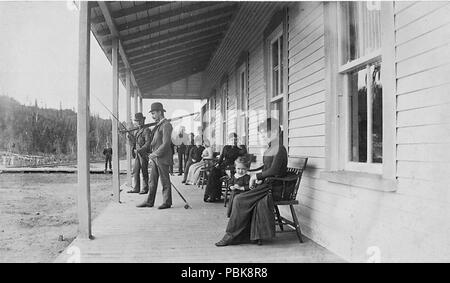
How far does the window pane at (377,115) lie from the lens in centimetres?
286

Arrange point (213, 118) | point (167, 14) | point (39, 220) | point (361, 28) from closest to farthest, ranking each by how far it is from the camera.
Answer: point (361, 28)
point (167, 14)
point (39, 220)
point (213, 118)

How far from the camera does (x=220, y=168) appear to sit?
6.70 metres

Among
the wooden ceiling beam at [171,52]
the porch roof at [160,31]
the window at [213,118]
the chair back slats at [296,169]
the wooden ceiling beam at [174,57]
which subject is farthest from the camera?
the window at [213,118]

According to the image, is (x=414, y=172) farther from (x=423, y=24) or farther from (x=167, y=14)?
(x=167, y=14)

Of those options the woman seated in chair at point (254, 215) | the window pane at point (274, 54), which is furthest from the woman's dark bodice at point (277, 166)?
the window pane at point (274, 54)

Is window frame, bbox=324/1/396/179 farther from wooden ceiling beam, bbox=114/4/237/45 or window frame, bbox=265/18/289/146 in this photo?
wooden ceiling beam, bbox=114/4/237/45

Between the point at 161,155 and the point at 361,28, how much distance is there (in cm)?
347

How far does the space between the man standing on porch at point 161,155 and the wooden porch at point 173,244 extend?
1.71 feet

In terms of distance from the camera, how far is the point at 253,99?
→ 22.6 ft

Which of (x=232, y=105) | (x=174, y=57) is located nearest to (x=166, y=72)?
(x=174, y=57)

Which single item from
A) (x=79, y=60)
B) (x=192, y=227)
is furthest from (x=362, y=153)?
(x=79, y=60)

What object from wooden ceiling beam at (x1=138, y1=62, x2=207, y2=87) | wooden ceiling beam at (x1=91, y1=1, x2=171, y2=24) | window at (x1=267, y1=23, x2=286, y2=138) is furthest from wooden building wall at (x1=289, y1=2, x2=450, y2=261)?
wooden ceiling beam at (x1=138, y1=62, x2=207, y2=87)

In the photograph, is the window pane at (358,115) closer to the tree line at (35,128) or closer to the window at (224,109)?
the tree line at (35,128)

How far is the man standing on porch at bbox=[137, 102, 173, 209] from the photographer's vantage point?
569 cm
